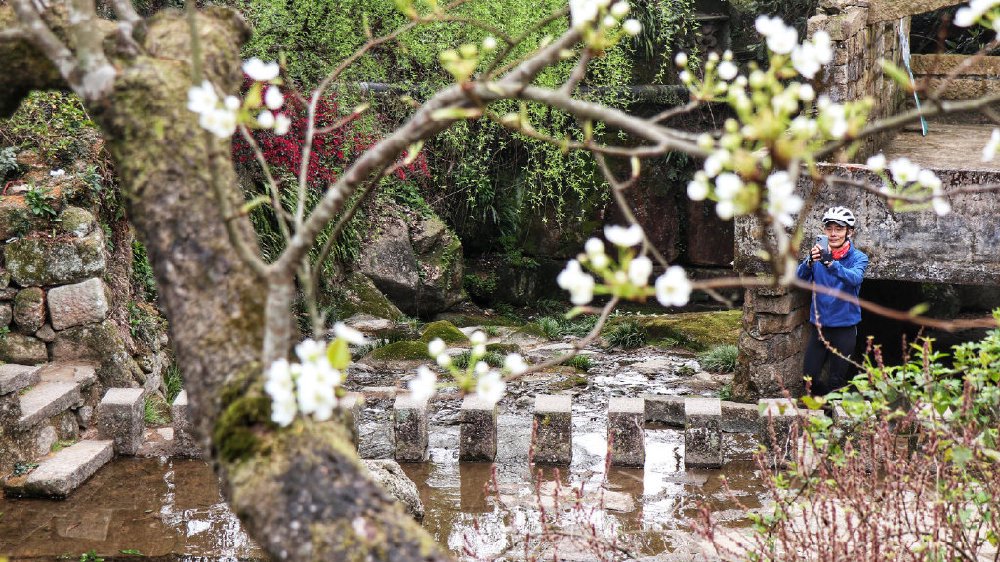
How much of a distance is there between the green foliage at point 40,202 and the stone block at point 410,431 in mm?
2796

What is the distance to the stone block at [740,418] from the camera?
6168 millimetres

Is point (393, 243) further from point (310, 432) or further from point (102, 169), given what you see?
point (310, 432)

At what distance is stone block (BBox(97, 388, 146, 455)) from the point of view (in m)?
6.01

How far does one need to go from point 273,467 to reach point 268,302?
37 centimetres

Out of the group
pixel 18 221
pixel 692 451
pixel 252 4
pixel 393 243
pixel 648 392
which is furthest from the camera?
pixel 393 243

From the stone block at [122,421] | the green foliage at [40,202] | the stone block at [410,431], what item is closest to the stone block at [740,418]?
the stone block at [410,431]

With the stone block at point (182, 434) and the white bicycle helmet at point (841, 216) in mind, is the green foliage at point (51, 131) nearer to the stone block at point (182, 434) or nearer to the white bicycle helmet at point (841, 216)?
the stone block at point (182, 434)

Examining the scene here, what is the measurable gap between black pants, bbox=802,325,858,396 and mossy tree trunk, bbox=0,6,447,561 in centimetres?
523

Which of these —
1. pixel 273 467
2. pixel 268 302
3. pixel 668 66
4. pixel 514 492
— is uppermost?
pixel 668 66

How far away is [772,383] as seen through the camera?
7.17 m

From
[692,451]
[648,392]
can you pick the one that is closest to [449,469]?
[692,451]

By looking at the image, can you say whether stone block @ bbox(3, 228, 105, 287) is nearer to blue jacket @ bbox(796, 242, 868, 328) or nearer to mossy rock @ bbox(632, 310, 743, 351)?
blue jacket @ bbox(796, 242, 868, 328)

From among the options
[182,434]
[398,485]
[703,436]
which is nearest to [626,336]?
[703,436]

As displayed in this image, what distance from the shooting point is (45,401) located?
229 inches
